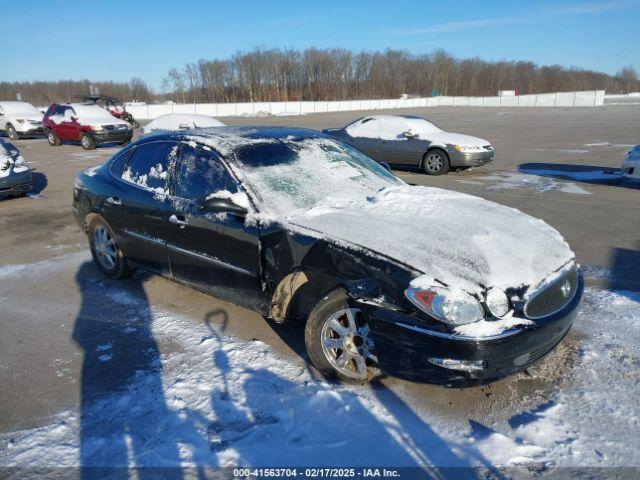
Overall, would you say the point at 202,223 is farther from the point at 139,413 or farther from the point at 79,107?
the point at 79,107

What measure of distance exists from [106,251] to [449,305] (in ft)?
12.6

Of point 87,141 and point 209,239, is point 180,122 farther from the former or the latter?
point 209,239

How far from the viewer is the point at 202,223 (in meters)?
3.70

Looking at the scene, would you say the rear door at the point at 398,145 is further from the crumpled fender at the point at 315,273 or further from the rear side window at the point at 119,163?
the crumpled fender at the point at 315,273

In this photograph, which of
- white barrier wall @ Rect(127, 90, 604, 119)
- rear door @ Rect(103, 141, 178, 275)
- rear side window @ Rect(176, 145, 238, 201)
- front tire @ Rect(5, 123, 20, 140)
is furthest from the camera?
white barrier wall @ Rect(127, 90, 604, 119)

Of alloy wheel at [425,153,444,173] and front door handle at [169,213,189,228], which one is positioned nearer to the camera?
front door handle at [169,213,189,228]

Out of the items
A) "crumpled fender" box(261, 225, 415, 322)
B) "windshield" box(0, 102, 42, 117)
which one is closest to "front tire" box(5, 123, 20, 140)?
"windshield" box(0, 102, 42, 117)

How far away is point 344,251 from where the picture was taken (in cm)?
290

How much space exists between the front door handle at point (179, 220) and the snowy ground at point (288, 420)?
3.14ft

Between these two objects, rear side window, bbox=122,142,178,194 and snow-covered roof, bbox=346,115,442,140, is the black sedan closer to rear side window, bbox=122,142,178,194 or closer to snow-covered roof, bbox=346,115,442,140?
rear side window, bbox=122,142,178,194

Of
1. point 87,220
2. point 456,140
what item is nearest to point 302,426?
point 87,220

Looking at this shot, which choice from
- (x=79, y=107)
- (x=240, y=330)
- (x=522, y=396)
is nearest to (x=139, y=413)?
(x=240, y=330)

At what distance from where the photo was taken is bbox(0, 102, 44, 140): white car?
71.3 feet

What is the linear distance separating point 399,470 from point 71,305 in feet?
11.5
